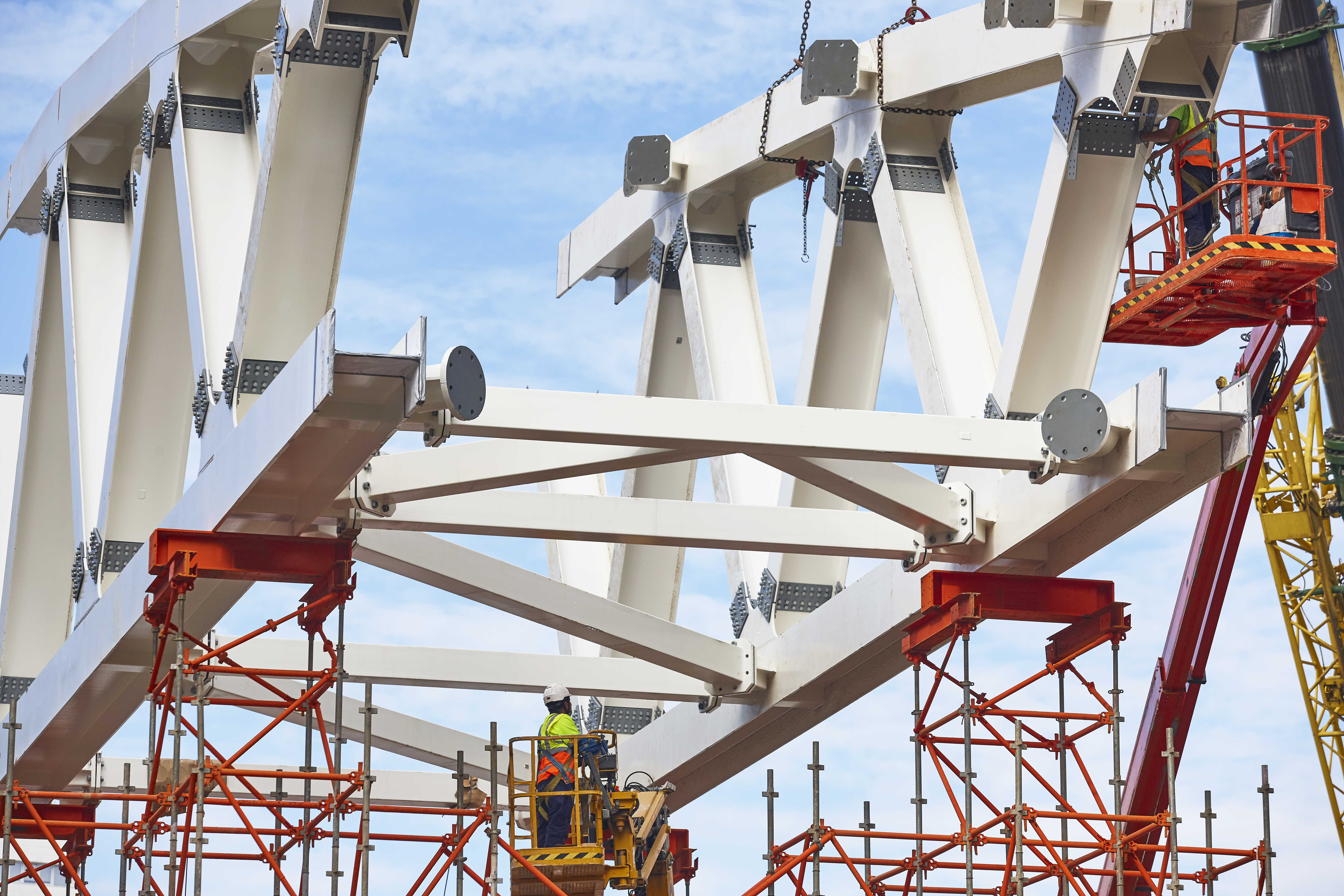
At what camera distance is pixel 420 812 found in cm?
2041

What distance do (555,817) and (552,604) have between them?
12.6ft

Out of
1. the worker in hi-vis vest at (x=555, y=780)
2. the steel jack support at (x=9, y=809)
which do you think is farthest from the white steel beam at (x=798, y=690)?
the steel jack support at (x=9, y=809)

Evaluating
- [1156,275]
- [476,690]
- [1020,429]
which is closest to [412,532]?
[476,690]

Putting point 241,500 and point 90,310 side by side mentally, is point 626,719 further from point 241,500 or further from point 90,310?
point 241,500

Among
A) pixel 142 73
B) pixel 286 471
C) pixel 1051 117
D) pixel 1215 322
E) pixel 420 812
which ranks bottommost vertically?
pixel 420 812

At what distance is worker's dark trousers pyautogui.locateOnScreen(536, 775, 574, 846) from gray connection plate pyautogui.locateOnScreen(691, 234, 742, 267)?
32.3ft

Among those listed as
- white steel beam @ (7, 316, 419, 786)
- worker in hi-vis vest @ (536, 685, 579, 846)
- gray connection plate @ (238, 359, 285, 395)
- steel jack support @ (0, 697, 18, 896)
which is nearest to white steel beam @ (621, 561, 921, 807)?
worker in hi-vis vest @ (536, 685, 579, 846)

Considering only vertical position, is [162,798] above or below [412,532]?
below

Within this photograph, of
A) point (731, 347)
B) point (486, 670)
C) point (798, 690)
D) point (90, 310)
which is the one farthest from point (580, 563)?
point (90, 310)

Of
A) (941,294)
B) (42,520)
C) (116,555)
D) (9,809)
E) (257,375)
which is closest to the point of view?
(257,375)

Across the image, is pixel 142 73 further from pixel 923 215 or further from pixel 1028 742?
pixel 1028 742

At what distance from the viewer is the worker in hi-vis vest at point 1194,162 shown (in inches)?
770

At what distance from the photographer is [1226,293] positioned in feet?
65.4

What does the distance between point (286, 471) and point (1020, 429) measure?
21.7 ft
